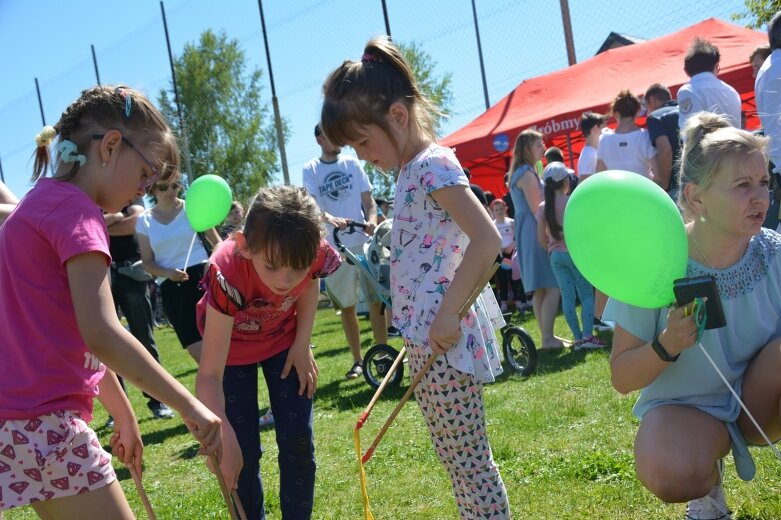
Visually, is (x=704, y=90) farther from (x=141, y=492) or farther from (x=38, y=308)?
(x=38, y=308)

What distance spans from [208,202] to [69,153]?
118 inches

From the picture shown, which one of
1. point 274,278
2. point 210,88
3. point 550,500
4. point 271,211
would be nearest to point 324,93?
point 271,211

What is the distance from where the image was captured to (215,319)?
9.03 feet

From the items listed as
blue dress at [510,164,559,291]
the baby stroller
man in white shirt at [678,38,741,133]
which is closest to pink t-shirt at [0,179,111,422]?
the baby stroller

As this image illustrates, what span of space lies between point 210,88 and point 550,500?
123 ft

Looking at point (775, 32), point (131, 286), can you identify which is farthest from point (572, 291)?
point (131, 286)

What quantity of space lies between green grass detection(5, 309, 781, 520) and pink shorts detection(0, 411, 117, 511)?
1.59 m

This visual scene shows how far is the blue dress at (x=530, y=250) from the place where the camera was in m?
6.67

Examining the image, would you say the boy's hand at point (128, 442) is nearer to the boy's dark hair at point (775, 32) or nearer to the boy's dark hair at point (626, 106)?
the boy's dark hair at point (775, 32)

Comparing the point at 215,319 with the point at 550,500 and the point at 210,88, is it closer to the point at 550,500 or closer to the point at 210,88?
the point at 550,500

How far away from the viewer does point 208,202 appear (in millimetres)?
5102

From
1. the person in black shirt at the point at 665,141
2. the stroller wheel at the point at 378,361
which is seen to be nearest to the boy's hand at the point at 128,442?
the stroller wheel at the point at 378,361

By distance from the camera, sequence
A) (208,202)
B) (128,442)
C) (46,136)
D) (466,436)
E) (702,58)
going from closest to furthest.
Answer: (46,136) → (128,442) → (466,436) → (208,202) → (702,58)

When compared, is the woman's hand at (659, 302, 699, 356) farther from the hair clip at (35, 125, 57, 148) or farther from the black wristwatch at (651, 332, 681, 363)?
the hair clip at (35, 125, 57, 148)
